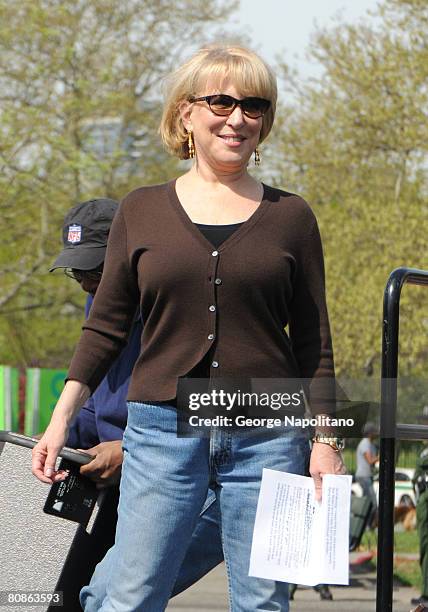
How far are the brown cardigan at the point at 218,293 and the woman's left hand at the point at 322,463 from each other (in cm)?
18

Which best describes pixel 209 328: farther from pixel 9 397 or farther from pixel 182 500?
pixel 9 397

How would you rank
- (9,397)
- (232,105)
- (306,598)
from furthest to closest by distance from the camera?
(9,397)
(306,598)
(232,105)

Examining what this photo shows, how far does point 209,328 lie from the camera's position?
112 inches

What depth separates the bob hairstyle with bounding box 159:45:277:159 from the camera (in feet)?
9.75

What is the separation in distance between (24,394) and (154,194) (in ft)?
70.4

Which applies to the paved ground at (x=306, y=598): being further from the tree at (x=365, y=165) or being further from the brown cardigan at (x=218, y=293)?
the tree at (x=365, y=165)

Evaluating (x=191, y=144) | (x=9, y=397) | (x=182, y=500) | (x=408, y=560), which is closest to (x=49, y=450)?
(x=182, y=500)

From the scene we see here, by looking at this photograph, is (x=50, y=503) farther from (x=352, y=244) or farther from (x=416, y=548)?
(x=352, y=244)

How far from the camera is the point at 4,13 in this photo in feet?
79.3

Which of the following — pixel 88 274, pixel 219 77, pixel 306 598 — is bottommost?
pixel 306 598

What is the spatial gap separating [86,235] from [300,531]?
4.52 ft

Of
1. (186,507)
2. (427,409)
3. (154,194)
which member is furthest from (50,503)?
(427,409)

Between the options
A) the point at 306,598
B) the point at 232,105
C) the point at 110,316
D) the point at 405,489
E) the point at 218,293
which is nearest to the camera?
the point at 218,293

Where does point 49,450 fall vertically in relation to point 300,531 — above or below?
above
